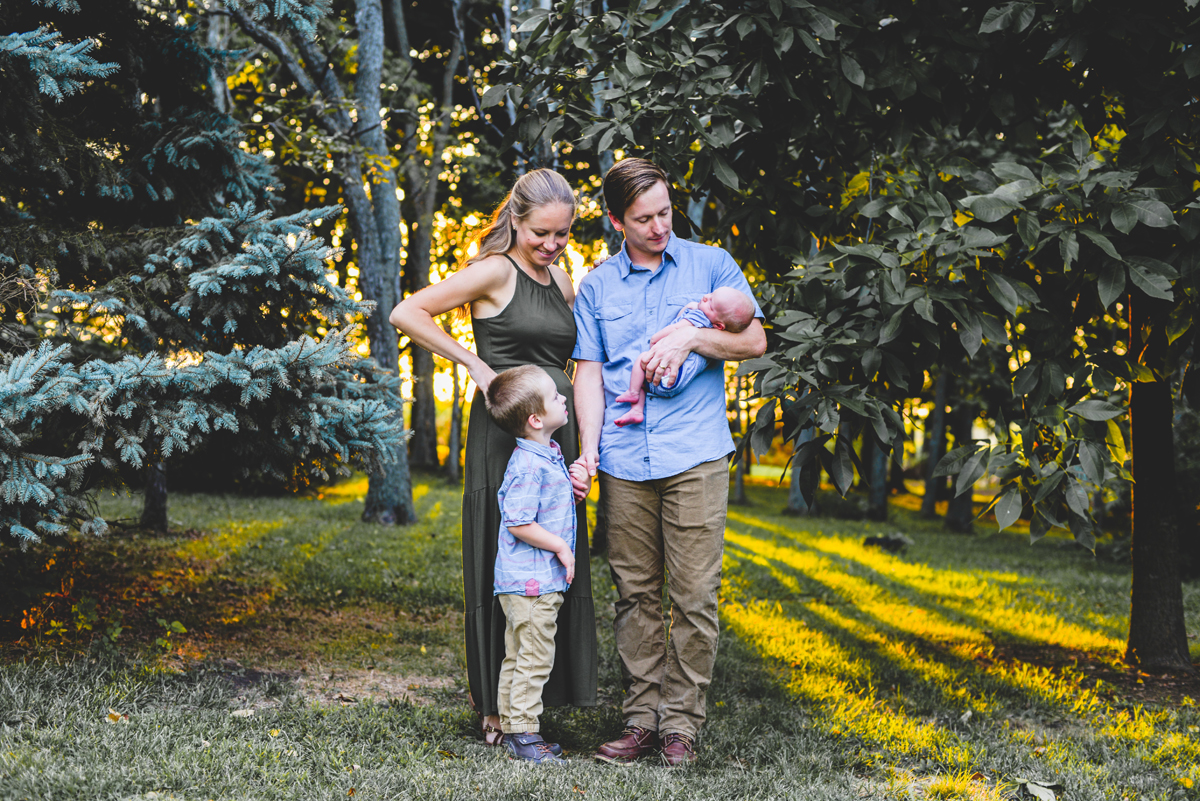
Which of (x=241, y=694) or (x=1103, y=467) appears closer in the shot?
(x=1103, y=467)

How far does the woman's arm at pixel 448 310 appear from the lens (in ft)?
10.7

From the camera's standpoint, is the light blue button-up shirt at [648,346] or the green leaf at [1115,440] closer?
the light blue button-up shirt at [648,346]

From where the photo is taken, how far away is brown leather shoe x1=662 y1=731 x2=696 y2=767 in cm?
322

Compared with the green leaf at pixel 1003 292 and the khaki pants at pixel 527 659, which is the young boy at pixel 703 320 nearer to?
the khaki pants at pixel 527 659

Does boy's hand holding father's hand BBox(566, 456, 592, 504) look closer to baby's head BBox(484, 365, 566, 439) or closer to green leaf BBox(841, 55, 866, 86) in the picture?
baby's head BBox(484, 365, 566, 439)

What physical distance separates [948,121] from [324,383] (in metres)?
3.48

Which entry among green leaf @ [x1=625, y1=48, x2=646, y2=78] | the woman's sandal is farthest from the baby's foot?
green leaf @ [x1=625, y1=48, x2=646, y2=78]

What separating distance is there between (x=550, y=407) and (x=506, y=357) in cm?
38

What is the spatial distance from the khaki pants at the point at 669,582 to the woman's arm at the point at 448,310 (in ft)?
2.36

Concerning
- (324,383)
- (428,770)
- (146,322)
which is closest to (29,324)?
(146,322)

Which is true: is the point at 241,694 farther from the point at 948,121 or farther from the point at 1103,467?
the point at 948,121

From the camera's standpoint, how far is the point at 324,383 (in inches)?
166

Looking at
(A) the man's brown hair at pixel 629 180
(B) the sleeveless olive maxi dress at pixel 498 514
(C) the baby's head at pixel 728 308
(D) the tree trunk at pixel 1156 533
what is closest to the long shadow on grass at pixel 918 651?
(D) the tree trunk at pixel 1156 533

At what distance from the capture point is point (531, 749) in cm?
318
